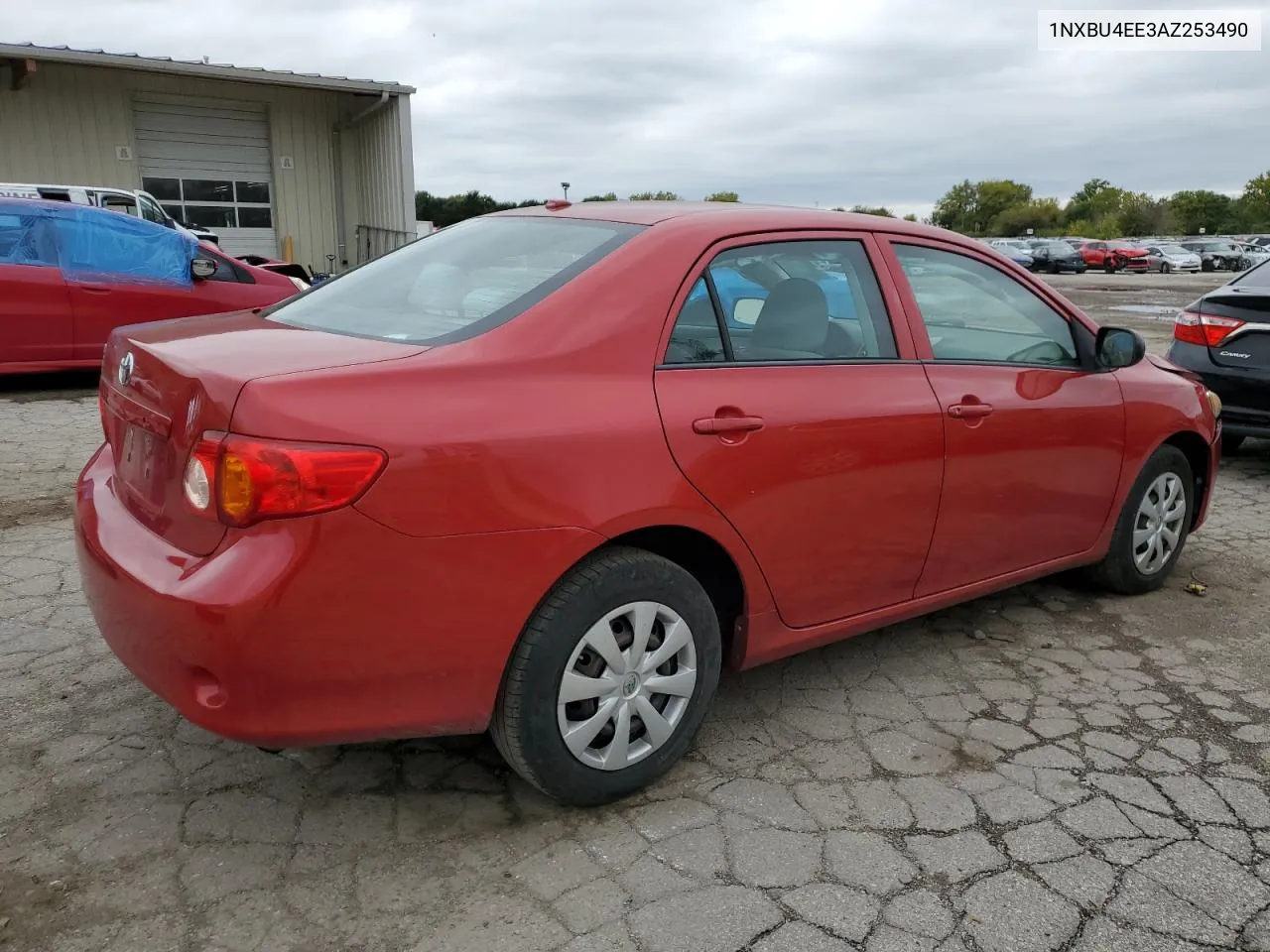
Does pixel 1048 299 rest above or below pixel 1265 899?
above

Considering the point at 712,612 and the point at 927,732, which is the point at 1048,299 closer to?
the point at 927,732

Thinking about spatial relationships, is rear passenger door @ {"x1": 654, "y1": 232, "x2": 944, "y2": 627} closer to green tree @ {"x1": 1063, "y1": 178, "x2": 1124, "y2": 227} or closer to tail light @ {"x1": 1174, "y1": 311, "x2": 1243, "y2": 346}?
tail light @ {"x1": 1174, "y1": 311, "x2": 1243, "y2": 346}

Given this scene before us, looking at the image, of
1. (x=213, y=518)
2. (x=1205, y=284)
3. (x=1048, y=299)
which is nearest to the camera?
(x=213, y=518)

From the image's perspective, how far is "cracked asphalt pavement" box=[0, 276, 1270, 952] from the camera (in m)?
2.27

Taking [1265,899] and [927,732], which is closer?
[1265,899]

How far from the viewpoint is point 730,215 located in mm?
3119

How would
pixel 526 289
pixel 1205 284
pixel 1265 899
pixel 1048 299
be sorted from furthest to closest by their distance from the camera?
pixel 1205 284 → pixel 1048 299 → pixel 526 289 → pixel 1265 899

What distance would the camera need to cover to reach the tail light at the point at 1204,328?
6.30 metres

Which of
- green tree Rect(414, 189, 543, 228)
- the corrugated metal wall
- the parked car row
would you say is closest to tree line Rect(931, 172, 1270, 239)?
the parked car row

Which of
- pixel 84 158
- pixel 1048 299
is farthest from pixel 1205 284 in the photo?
pixel 1048 299

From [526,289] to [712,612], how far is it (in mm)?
978

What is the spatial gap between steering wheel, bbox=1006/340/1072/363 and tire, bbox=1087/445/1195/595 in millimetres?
672

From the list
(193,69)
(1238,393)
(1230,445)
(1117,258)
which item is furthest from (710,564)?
(1117,258)

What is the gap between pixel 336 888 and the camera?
7.78 feet
